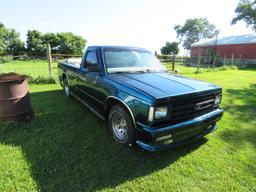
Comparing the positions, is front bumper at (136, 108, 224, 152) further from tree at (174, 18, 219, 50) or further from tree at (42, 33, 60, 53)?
tree at (174, 18, 219, 50)

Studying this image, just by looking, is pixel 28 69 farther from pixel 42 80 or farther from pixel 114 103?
pixel 114 103

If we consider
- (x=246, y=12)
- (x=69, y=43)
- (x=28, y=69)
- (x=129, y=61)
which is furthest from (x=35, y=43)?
(x=129, y=61)

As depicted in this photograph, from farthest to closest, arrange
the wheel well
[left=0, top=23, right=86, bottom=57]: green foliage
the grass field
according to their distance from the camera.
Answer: [left=0, top=23, right=86, bottom=57]: green foliage, the wheel well, the grass field

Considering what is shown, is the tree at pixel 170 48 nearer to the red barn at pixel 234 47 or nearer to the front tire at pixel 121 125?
the red barn at pixel 234 47

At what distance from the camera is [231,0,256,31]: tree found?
34625 mm

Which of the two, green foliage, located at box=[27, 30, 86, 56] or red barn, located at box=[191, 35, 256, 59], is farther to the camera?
green foliage, located at box=[27, 30, 86, 56]

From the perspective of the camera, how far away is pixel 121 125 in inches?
126

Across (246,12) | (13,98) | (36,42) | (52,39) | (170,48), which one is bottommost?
(13,98)

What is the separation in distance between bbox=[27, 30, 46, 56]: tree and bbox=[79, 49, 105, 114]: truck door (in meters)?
50.7

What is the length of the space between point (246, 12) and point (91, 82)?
140ft

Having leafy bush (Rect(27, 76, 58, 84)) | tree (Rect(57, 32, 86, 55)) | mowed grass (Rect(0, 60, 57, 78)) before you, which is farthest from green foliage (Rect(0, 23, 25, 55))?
leafy bush (Rect(27, 76, 58, 84))

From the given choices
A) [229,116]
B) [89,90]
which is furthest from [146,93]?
[229,116]

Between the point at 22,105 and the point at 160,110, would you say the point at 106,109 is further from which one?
the point at 22,105

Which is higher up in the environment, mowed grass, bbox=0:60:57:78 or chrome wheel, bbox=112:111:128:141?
mowed grass, bbox=0:60:57:78
